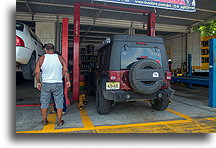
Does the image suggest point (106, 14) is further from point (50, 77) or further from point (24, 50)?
point (50, 77)

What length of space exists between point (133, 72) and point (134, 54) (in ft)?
2.01

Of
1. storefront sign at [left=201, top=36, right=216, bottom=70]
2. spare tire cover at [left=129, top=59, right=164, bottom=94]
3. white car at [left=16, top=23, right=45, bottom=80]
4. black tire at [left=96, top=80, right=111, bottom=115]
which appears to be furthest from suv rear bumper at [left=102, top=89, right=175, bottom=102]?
storefront sign at [left=201, top=36, right=216, bottom=70]

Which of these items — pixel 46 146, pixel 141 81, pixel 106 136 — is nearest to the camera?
pixel 46 146

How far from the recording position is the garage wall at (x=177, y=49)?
15082mm

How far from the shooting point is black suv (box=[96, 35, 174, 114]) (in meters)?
3.59

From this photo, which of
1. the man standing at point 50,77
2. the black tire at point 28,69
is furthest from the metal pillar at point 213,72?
the black tire at point 28,69

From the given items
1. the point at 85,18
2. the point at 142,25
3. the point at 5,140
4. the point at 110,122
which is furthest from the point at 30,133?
the point at 142,25

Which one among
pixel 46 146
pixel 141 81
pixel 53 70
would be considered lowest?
pixel 46 146

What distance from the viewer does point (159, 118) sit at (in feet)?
13.1

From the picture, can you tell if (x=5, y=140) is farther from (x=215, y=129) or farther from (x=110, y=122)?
(x=215, y=129)

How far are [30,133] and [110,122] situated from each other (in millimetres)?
1615

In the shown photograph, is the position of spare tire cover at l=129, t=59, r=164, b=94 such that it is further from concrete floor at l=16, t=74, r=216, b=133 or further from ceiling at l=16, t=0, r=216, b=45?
ceiling at l=16, t=0, r=216, b=45

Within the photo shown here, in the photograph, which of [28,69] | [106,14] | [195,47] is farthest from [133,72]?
[195,47]

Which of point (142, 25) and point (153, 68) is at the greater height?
point (142, 25)
